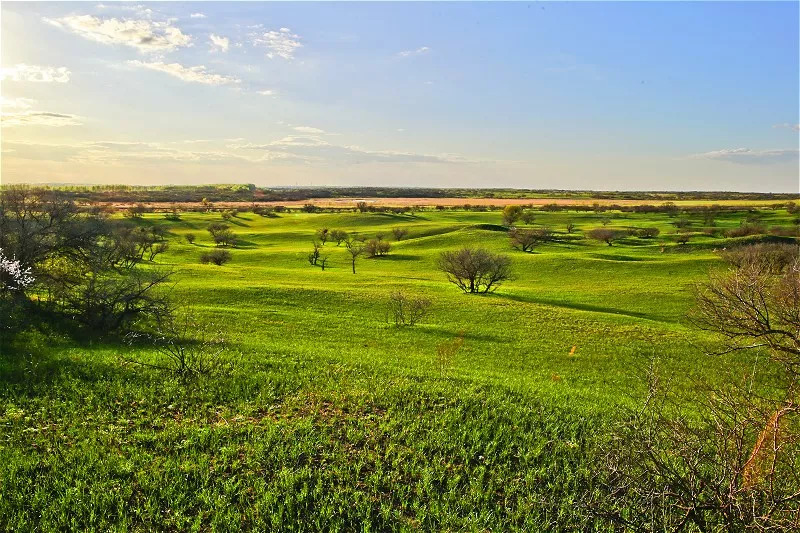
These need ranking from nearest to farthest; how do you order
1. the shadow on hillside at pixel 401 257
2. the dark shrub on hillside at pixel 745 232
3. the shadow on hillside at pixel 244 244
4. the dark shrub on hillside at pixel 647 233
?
the shadow on hillside at pixel 401 257 → the dark shrub on hillside at pixel 745 232 → the shadow on hillside at pixel 244 244 → the dark shrub on hillside at pixel 647 233

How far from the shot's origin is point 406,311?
1529 inches

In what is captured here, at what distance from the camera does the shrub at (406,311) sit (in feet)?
119

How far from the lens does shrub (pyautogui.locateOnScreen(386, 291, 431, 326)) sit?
36.3m

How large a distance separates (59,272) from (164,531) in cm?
2428

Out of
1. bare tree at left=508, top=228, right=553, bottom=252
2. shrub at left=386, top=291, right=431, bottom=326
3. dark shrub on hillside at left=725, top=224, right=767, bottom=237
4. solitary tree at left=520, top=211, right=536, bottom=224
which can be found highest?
solitary tree at left=520, top=211, right=536, bottom=224

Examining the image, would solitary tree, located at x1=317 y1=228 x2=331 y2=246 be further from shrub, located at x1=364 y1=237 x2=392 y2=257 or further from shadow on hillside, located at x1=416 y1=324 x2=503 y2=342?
shadow on hillside, located at x1=416 y1=324 x2=503 y2=342

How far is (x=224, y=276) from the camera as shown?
53.8 meters

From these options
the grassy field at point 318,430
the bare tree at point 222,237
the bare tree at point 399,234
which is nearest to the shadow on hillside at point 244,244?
the bare tree at point 222,237

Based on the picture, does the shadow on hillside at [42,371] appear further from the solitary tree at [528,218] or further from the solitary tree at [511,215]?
the solitary tree at [528,218]

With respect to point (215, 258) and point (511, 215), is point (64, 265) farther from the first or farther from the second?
point (511, 215)

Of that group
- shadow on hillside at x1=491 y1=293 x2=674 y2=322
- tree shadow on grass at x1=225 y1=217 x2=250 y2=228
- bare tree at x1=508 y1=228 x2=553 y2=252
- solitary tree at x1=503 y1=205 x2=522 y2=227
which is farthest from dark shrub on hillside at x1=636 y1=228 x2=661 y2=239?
tree shadow on grass at x1=225 y1=217 x2=250 y2=228

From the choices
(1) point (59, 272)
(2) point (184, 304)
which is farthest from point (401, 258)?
(1) point (59, 272)

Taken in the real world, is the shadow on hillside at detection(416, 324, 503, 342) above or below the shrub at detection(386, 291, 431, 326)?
below

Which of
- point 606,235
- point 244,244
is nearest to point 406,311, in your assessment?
point 244,244
